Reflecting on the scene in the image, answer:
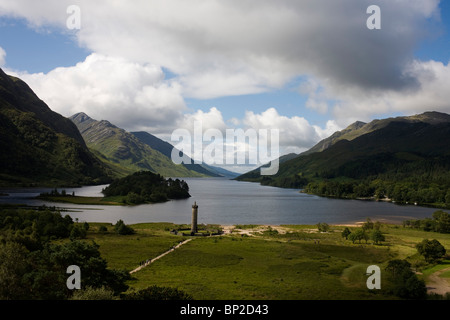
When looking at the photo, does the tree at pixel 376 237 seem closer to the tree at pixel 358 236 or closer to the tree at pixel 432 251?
the tree at pixel 358 236

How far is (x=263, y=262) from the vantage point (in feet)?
264

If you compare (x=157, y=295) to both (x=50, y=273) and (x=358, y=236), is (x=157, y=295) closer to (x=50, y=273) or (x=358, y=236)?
(x=50, y=273)

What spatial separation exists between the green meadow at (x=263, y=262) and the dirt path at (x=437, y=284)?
275cm

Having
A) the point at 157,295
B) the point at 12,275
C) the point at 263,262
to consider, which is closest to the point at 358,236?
the point at 263,262

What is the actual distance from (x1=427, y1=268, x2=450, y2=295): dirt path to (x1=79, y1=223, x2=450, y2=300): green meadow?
275 cm

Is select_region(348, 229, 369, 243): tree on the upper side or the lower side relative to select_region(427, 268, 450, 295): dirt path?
upper

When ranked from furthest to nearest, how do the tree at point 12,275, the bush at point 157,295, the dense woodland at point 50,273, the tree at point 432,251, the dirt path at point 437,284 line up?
the tree at point 432,251, the dirt path at point 437,284, the bush at point 157,295, the dense woodland at point 50,273, the tree at point 12,275

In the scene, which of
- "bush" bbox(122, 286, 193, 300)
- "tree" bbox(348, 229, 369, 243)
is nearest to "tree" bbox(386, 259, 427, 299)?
"bush" bbox(122, 286, 193, 300)

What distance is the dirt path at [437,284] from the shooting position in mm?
60794

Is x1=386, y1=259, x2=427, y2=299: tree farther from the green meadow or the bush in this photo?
the bush

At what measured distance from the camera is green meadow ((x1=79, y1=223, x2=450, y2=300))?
56.5 metres

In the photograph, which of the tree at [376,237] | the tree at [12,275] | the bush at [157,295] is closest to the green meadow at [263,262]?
the tree at [376,237]
